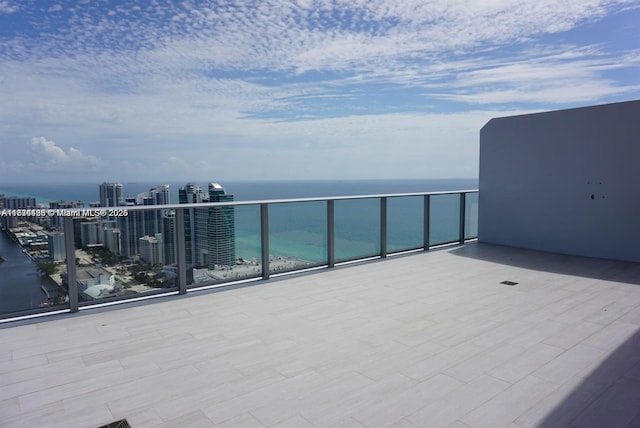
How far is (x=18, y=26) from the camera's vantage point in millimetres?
9094

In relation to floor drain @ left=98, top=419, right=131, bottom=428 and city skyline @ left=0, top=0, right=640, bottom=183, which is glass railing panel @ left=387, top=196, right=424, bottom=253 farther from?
floor drain @ left=98, top=419, right=131, bottom=428

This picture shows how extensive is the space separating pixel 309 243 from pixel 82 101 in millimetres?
13027

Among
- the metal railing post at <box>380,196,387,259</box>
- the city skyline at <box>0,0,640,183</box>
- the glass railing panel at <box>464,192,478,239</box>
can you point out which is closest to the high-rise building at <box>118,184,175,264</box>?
the city skyline at <box>0,0,640,183</box>

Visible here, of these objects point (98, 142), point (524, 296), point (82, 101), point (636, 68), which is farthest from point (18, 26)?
point (98, 142)

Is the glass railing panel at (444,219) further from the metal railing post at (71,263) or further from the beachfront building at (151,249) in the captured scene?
the metal railing post at (71,263)

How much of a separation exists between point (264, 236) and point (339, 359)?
2.52m

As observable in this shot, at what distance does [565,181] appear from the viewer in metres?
6.77

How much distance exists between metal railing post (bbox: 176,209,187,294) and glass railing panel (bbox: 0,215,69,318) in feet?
3.53

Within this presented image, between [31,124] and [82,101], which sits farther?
[31,124]

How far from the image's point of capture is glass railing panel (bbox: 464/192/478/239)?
7.85 metres

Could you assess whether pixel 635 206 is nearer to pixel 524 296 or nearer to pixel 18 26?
pixel 524 296

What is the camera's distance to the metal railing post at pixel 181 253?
4.43 metres

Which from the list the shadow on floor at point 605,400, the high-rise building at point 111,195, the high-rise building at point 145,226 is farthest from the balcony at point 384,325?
the high-rise building at point 111,195

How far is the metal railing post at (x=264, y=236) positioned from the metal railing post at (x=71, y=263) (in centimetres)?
202
